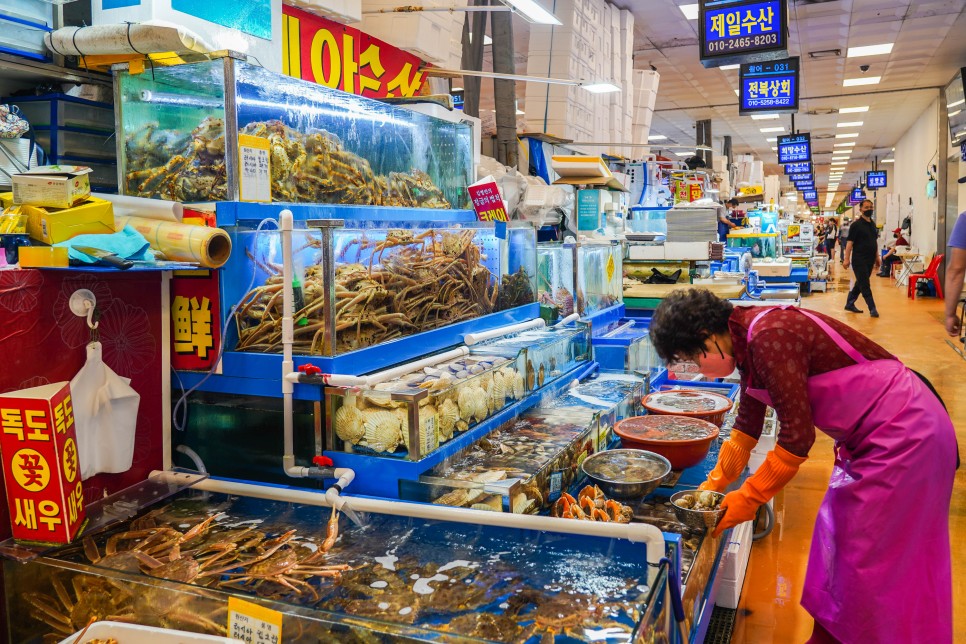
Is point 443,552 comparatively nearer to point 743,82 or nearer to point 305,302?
point 305,302

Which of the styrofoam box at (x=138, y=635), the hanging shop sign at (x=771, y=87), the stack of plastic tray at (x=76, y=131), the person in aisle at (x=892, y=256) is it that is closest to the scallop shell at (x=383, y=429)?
the styrofoam box at (x=138, y=635)

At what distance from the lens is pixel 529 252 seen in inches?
150

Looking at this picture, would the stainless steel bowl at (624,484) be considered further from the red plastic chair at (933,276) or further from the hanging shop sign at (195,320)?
the red plastic chair at (933,276)

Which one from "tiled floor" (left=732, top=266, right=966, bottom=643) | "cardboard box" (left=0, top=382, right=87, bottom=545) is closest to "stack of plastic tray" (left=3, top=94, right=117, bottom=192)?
"cardboard box" (left=0, top=382, right=87, bottom=545)

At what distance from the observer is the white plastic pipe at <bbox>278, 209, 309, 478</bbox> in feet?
7.32

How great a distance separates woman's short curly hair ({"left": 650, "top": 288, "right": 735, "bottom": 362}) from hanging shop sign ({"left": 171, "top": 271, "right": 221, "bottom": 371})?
1.43m

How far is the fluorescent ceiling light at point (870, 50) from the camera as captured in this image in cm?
1167

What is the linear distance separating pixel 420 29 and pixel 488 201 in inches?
77.2

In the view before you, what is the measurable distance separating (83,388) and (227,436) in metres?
0.50

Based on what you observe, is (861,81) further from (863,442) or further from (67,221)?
(67,221)

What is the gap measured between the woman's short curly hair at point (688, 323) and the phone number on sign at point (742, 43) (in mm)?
5641

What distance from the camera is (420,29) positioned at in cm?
503

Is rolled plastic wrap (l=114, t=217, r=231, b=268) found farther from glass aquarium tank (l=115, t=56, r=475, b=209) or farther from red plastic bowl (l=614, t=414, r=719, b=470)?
red plastic bowl (l=614, t=414, r=719, b=470)

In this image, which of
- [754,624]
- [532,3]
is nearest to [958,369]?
[754,624]
